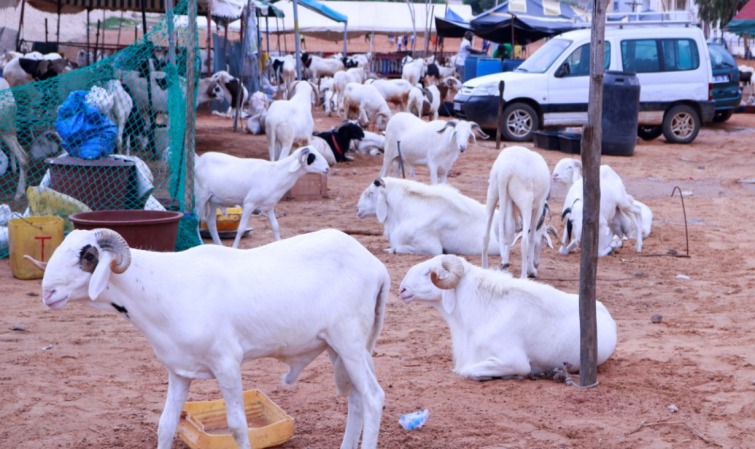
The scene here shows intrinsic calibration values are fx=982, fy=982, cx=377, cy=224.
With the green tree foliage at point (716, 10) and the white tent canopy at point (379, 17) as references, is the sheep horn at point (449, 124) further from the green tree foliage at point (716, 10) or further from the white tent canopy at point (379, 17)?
the green tree foliage at point (716, 10)

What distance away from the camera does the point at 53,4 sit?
73.8 ft

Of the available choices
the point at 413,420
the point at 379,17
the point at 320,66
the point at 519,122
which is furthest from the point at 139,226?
the point at 379,17

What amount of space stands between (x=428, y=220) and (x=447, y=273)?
13.4 ft

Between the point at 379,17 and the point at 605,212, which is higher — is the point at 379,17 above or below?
above

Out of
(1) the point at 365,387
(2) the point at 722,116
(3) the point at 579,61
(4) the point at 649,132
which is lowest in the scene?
(1) the point at 365,387

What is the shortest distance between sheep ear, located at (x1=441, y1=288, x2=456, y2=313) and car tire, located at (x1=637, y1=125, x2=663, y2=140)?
1648cm

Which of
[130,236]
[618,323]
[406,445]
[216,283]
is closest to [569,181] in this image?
[618,323]

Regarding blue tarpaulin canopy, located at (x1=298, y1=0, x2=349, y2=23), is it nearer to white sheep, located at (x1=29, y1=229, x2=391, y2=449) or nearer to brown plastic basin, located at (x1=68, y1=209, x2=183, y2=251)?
brown plastic basin, located at (x1=68, y1=209, x2=183, y2=251)

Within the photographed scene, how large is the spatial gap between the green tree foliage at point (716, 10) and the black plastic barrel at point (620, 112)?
37.3 metres

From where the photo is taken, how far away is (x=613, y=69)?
20.5 m

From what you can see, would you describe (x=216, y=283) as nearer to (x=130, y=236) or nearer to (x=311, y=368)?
(x=311, y=368)

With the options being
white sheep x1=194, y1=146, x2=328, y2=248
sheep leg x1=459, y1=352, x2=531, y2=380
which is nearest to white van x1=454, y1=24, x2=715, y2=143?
white sheep x1=194, y1=146, x2=328, y2=248

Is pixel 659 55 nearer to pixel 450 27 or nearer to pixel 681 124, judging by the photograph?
pixel 681 124

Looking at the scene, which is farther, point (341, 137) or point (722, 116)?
point (722, 116)
